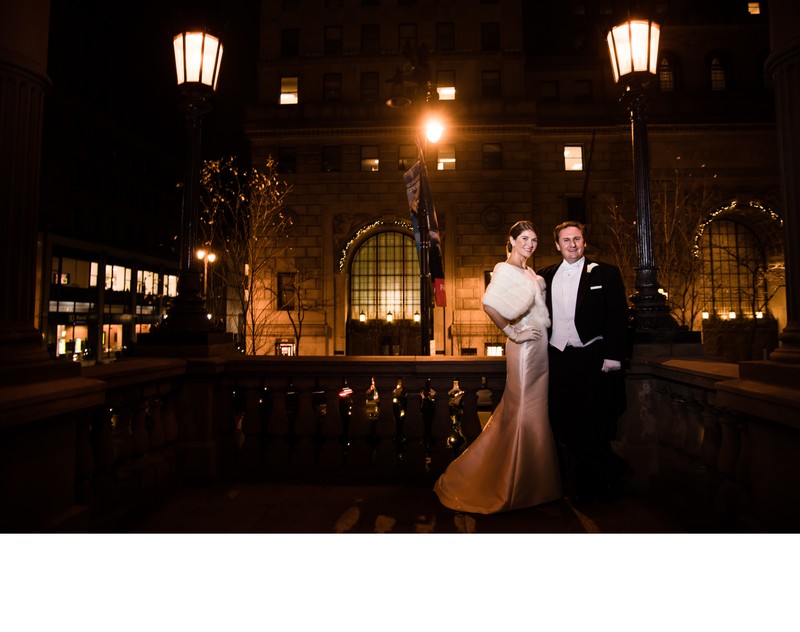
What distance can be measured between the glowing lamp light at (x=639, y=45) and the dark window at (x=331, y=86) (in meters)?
26.9

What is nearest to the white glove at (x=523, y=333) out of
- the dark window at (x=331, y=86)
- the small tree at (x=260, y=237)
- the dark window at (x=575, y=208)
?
the small tree at (x=260, y=237)

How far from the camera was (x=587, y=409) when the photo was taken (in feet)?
13.0

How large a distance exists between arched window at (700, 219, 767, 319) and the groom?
29958 millimetres

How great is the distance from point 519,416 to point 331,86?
1206 inches

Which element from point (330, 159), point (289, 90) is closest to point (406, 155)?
point (330, 159)

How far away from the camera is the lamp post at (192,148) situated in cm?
544

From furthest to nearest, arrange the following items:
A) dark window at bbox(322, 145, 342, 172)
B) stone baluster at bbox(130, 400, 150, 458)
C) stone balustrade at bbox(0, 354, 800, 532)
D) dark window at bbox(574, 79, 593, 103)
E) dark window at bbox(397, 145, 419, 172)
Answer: dark window at bbox(574, 79, 593, 103) < dark window at bbox(322, 145, 342, 172) < dark window at bbox(397, 145, 419, 172) < stone baluster at bbox(130, 400, 150, 458) < stone balustrade at bbox(0, 354, 800, 532)

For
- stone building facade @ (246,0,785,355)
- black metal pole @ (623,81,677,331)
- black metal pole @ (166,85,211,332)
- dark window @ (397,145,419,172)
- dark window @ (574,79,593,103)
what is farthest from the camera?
dark window @ (574,79,593,103)

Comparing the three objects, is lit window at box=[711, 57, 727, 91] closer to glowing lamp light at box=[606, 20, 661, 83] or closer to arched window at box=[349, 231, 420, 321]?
arched window at box=[349, 231, 420, 321]

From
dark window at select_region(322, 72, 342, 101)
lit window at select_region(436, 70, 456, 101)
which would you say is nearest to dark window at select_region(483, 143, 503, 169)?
lit window at select_region(436, 70, 456, 101)

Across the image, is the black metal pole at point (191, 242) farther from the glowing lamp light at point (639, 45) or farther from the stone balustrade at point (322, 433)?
the glowing lamp light at point (639, 45)

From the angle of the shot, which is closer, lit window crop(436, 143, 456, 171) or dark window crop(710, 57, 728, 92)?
lit window crop(436, 143, 456, 171)

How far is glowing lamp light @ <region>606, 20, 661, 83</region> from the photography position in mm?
5488

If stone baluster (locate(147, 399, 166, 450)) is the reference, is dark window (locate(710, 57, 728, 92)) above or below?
above
